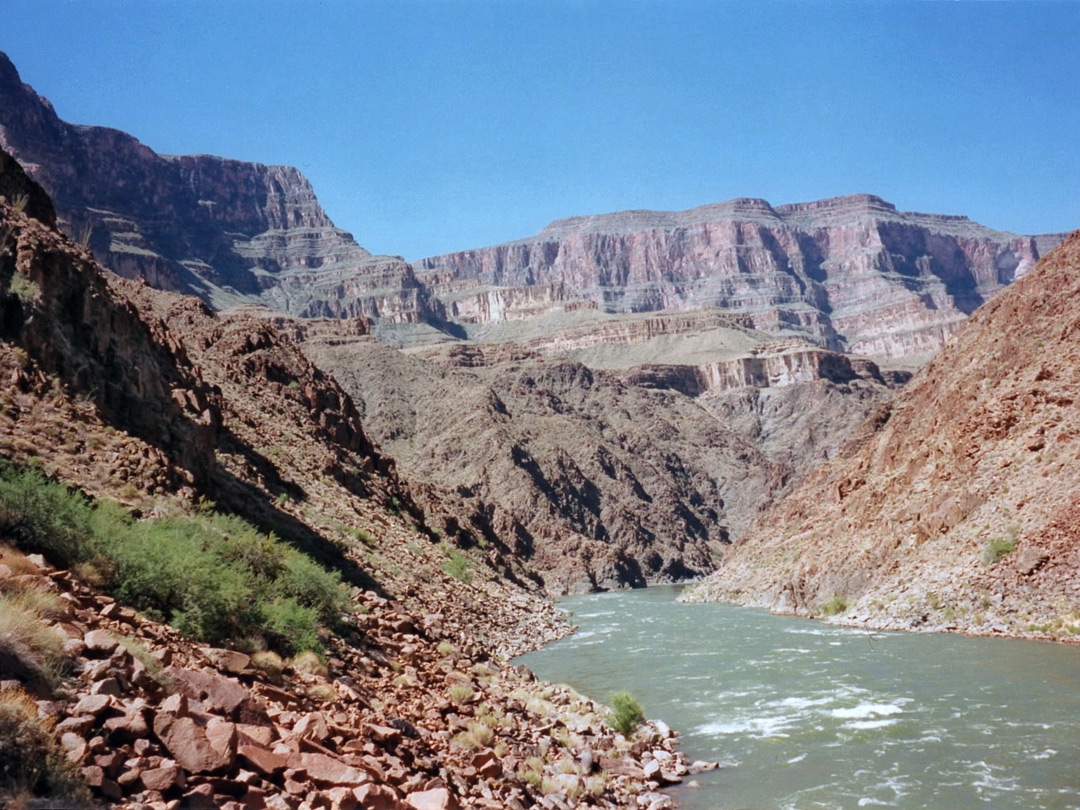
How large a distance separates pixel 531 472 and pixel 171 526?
8992cm

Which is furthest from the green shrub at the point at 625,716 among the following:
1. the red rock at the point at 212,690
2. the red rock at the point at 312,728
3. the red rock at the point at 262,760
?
the red rock at the point at 262,760

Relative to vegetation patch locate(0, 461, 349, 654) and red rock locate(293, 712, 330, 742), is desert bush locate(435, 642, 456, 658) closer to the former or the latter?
vegetation patch locate(0, 461, 349, 654)

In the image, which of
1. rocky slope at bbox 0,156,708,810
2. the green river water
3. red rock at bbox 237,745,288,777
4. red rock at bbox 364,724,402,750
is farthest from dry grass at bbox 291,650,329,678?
the green river water

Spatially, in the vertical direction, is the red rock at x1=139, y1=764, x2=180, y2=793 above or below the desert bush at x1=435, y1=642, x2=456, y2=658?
above

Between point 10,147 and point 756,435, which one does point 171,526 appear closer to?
point 756,435

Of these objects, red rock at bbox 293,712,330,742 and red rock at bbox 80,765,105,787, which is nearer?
red rock at bbox 80,765,105,787

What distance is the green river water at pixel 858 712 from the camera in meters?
12.9

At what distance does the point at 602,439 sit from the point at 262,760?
124 m

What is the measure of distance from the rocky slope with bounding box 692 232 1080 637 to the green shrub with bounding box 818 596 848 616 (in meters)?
0.08

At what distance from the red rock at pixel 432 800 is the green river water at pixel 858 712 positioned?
18.9 feet

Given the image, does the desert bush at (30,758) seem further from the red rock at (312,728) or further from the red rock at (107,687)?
the red rock at (312,728)

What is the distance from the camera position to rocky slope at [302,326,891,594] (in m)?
94.0

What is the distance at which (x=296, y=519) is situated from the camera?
81.9ft

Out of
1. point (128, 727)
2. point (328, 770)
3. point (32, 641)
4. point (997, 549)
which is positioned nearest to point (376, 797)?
point (328, 770)
